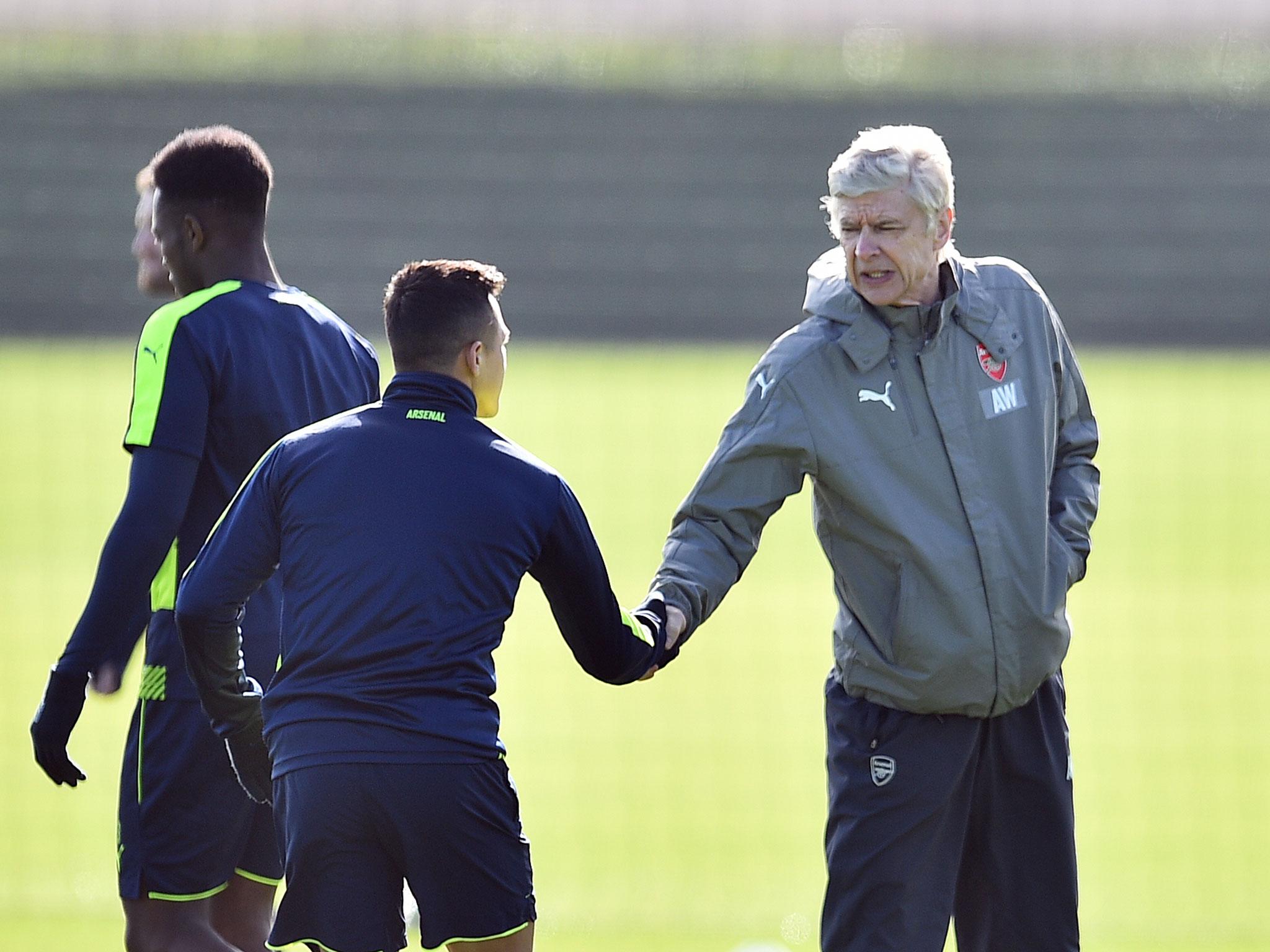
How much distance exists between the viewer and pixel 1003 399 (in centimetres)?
306

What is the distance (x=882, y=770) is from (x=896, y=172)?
1067 millimetres

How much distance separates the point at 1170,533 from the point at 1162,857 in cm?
840

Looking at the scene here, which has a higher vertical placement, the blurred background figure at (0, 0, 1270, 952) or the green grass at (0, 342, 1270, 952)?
the blurred background figure at (0, 0, 1270, 952)

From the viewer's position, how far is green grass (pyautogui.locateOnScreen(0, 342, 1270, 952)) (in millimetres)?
5055

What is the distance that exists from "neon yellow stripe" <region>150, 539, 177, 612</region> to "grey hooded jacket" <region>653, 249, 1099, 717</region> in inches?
35.3

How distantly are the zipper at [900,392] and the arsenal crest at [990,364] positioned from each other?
0.15 m

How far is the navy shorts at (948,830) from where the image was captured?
300 centimetres

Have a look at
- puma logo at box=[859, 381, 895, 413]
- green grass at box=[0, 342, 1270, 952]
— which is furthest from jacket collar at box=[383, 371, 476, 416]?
green grass at box=[0, 342, 1270, 952]

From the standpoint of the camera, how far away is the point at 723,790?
6551 millimetres

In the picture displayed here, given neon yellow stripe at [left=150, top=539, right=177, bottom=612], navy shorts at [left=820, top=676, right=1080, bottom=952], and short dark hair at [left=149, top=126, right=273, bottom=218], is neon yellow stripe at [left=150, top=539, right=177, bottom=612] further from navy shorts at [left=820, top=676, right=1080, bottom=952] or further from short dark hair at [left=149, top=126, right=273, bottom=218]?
navy shorts at [left=820, top=676, right=1080, bottom=952]

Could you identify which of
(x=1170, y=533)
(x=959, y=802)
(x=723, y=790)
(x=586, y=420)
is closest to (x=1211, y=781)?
(x=723, y=790)

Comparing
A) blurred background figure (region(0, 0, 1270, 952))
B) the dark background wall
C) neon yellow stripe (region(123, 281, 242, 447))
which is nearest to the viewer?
neon yellow stripe (region(123, 281, 242, 447))

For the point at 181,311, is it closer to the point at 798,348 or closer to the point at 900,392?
the point at 798,348

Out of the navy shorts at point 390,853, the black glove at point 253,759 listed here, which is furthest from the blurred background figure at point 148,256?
the navy shorts at point 390,853
